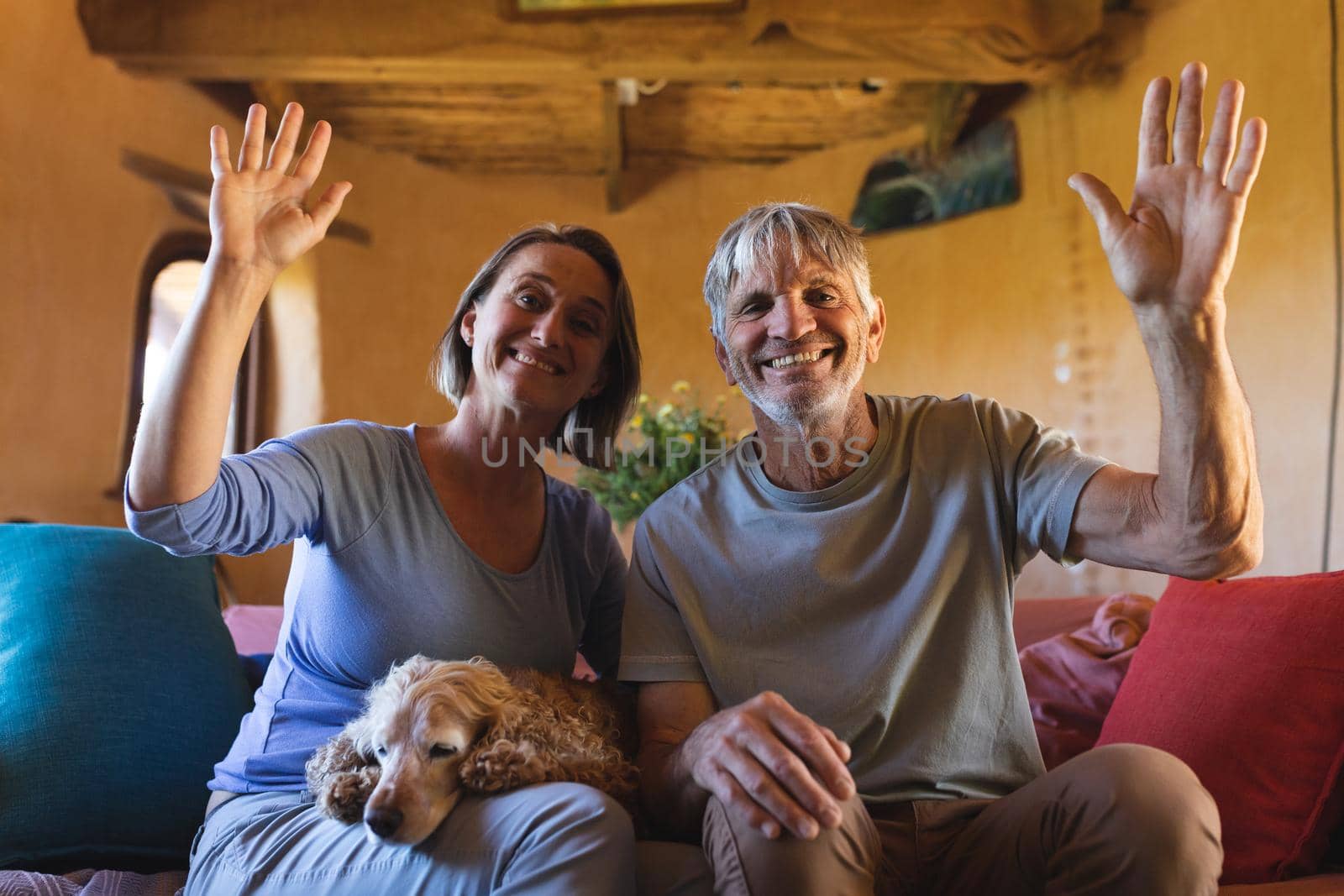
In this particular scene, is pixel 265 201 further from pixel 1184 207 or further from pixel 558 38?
pixel 558 38

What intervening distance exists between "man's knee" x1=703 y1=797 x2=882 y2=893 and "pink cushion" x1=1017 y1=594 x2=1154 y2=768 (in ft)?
3.18

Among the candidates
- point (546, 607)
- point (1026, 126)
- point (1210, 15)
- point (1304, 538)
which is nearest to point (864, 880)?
point (546, 607)

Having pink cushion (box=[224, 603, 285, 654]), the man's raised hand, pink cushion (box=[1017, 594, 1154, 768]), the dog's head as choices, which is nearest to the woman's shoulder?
the dog's head

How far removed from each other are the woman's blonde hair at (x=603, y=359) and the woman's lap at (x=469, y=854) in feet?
2.86

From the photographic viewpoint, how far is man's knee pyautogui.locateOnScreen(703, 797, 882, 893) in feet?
3.35

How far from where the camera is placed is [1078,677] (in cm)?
201

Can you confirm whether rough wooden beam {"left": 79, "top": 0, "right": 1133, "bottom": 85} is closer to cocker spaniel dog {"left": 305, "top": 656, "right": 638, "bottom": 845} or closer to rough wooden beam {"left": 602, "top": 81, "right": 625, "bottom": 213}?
rough wooden beam {"left": 602, "top": 81, "right": 625, "bottom": 213}

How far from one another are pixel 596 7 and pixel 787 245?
3.11m

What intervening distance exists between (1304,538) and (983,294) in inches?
82.5

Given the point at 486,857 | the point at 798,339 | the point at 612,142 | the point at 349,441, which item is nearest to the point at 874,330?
the point at 798,339

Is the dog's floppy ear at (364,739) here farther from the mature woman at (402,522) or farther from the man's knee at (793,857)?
the man's knee at (793,857)

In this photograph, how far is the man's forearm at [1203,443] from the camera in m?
1.12

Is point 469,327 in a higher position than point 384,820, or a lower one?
higher

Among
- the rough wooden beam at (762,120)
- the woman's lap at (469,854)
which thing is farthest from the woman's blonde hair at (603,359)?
the rough wooden beam at (762,120)
